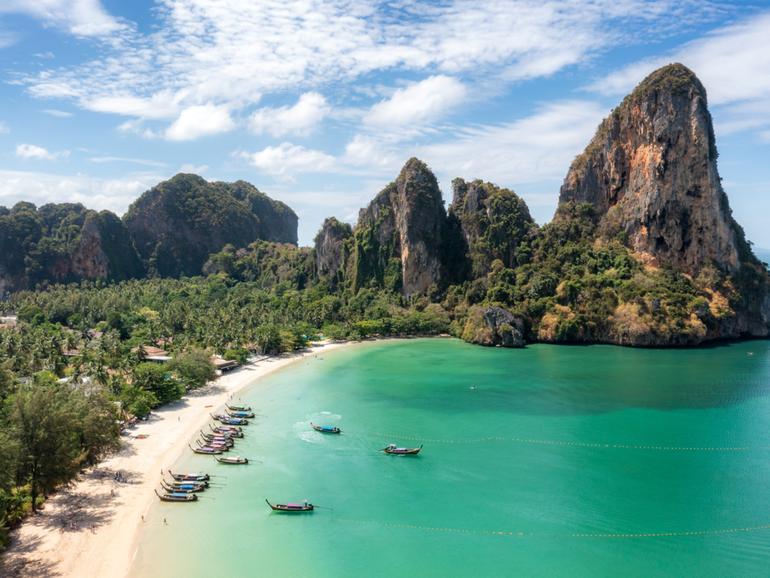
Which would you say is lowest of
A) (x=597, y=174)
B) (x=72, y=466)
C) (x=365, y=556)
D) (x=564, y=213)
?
(x=365, y=556)

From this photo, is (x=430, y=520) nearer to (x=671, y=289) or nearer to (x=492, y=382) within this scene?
(x=492, y=382)

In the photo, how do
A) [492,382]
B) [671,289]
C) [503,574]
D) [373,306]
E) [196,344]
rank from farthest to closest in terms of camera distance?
[373,306]
[671,289]
[196,344]
[492,382]
[503,574]

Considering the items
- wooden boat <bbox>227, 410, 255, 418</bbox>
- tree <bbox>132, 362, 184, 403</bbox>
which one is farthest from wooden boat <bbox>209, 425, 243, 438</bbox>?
tree <bbox>132, 362, 184, 403</bbox>

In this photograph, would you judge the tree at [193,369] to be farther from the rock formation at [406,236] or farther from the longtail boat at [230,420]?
the rock formation at [406,236]

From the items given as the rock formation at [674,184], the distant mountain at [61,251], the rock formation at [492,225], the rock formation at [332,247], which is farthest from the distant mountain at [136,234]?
the rock formation at [674,184]

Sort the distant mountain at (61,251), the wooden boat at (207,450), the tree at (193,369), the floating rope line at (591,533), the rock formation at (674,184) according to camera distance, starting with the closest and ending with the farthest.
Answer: the floating rope line at (591,533) < the wooden boat at (207,450) < the tree at (193,369) < the rock formation at (674,184) < the distant mountain at (61,251)

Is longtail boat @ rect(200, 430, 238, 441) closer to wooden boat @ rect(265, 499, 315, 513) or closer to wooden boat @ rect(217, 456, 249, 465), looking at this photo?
wooden boat @ rect(217, 456, 249, 465)

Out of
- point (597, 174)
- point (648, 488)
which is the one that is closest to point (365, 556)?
point (648, 488)
